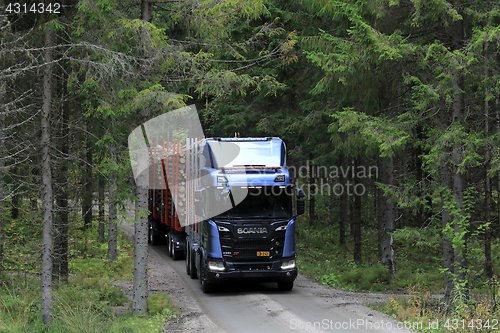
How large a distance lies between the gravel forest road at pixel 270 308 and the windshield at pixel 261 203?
2.29 m

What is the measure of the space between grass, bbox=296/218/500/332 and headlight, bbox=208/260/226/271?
4242mm

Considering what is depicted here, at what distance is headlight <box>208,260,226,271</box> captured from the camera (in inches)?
480

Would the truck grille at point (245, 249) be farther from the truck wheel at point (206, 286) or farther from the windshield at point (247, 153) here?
the windshield at point (247, 153)

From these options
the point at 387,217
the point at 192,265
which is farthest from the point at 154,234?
the point at 387,217

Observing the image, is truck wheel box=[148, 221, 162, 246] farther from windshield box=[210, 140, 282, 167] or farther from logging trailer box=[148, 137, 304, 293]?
windshield box=[210, 140, 282, 167]

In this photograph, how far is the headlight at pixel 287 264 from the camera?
12.3 meters

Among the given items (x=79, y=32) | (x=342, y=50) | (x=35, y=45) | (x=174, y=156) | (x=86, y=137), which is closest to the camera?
(x=79, y=32)

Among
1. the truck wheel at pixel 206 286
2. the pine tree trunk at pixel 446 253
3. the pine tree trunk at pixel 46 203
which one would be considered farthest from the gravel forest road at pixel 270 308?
the pine tree trunk at pixel 46 203

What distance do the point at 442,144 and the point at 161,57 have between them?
6.61 metres

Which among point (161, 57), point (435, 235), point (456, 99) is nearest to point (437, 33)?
point (456, 99)

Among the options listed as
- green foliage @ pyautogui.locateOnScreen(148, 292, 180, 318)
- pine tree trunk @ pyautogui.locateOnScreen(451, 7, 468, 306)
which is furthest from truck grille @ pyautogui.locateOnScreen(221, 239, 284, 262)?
pine tree trunk @ pyautogui.locateOnScreen(451, 7, 468, 306)

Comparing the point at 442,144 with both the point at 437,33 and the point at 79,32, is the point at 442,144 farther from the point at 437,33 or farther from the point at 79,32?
the point at 79,32

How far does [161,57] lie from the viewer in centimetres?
1023

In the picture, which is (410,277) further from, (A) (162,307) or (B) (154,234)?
(B) (154,234)
